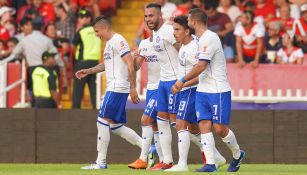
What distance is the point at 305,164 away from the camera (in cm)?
2169

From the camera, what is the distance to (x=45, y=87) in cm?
2384

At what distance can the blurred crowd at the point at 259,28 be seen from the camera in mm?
23750

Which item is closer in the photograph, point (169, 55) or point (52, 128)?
point (169, 55)

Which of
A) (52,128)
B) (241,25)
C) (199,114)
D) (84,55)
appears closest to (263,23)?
(241,25)

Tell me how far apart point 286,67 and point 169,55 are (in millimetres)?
5368

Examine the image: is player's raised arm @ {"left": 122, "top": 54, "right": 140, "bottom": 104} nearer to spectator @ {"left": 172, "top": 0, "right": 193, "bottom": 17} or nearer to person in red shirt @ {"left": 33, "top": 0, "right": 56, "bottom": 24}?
spectator @ {"left": 172, "top": 0, "right": 193, "bottom": 17}

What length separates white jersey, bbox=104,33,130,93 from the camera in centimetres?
1869

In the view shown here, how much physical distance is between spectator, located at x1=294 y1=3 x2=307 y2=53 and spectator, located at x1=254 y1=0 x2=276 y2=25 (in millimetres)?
1099

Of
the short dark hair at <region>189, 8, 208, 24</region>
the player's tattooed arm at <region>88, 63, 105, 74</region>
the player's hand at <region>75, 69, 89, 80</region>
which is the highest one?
the short dark hair at <region>189, 8, 208, 24</region>

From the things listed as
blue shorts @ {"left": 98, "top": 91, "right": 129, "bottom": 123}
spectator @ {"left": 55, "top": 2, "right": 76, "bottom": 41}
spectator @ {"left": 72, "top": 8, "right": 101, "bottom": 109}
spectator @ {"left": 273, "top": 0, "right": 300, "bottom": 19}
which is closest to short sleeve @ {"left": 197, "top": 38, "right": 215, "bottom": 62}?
blue shorts @ {"left": 98, "top": 91, "right": 129, "bottom": 123}

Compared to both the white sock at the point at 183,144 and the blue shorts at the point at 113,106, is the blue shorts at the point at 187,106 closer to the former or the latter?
the white sock at the point at 183,144

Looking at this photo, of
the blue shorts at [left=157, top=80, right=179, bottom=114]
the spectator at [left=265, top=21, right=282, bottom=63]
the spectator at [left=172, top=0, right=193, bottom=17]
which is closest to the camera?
the blue shorts at [left=157, top=80, right=179, bottom=114]

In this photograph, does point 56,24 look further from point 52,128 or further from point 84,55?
point 52,128

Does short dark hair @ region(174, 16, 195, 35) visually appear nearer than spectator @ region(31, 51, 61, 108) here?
Yes
